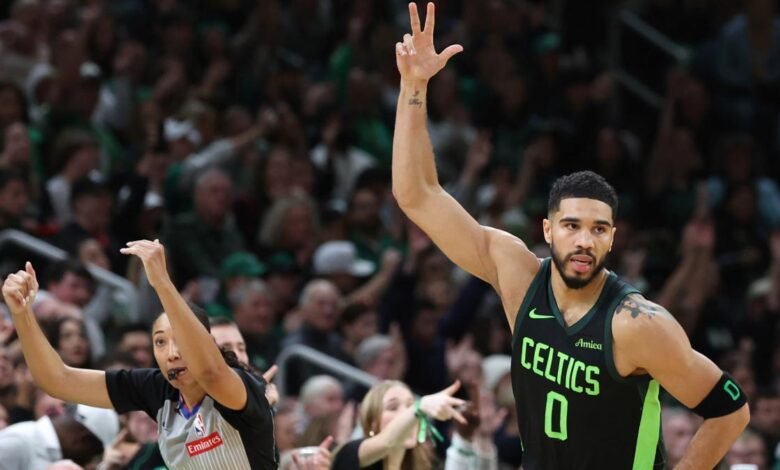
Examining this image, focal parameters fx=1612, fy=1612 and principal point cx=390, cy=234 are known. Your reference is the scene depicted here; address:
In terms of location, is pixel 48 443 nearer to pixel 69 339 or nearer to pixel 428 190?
pixel 69 339

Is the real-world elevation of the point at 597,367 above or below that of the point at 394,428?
above

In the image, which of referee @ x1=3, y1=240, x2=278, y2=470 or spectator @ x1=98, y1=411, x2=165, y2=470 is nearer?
referee @ x1=3, y1=240, x2=278, y2=470

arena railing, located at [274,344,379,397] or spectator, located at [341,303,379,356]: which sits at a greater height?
spectator, located at [341,303,379,356]

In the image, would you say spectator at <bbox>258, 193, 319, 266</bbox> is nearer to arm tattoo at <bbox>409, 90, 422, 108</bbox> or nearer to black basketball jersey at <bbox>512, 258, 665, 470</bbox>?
arm tattoo at <bbox>409, 90, 422, 108</bbox>

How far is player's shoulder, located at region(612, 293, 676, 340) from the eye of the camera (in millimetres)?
4977

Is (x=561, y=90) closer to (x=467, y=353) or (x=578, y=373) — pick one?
(x=467, y=353)

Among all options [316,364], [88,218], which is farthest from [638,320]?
[88,218]

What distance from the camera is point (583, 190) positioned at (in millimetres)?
5145

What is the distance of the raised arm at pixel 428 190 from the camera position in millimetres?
5426

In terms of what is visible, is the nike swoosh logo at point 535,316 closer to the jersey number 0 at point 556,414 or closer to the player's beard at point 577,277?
the player's beard at point 577,277

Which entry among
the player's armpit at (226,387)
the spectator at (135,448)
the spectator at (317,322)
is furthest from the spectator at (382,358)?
the player's armpit at (226,387)

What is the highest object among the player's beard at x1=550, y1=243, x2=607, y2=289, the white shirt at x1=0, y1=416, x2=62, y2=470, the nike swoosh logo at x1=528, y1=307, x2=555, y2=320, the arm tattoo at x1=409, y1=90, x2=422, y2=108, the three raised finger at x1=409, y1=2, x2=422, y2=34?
the three raised finger at x1=409, y1=2, x2=422, y2=34

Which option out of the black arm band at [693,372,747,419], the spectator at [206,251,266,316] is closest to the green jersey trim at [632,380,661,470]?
the black arm band at [693,372,747,419]

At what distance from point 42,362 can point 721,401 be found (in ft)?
7.67
